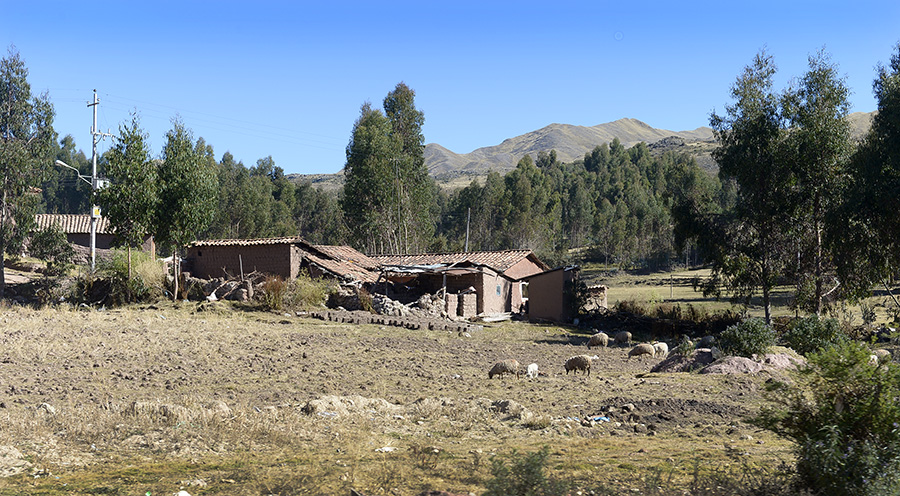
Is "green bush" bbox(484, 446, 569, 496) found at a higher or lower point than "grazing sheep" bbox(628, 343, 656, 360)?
higher

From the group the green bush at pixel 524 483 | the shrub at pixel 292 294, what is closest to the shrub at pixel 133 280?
the shrub at pixel 292 294

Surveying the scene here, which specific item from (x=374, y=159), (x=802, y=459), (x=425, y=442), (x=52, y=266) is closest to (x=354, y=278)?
(x=52, y=266)

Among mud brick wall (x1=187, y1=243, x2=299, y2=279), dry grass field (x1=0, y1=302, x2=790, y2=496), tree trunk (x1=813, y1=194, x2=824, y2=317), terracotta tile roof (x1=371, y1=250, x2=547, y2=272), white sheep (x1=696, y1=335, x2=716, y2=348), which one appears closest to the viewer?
dry grass field (x1=0, y1=302, x2=790, y2=496)

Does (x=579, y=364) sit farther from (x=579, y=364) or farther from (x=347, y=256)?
(x=347, y=256)

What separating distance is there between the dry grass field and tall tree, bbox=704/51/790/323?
11.0 m

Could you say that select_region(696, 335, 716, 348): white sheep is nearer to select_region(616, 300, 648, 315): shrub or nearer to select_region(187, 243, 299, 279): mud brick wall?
select_region(616, 300, 648, 315): shrub

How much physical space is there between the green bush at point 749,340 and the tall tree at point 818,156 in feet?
31.1

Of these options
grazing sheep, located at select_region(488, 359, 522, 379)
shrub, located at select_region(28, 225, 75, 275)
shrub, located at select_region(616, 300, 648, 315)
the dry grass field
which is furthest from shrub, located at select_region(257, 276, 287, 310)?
shrub, located at select_region(616, 300, 648, 315)

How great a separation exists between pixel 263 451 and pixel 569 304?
26.9 m

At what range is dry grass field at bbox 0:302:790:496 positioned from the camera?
21.5 ft

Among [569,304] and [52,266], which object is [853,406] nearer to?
[569,304]

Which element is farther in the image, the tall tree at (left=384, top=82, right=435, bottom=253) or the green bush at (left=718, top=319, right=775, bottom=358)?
the tall tree at (left=384, top=82, right=435, bottom=253)

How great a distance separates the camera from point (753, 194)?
25.2 m

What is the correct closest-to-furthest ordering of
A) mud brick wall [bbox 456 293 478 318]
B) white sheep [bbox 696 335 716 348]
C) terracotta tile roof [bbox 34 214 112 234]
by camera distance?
white sheep [bbox 696 335 716 348], mud brick wall [bbox 456 293 478 318], terracotta tile roof [bbox 34 214 112 234]
